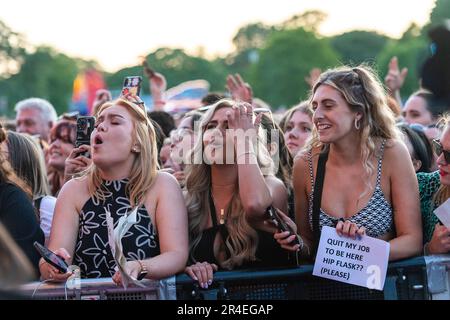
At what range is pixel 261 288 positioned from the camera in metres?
4.54

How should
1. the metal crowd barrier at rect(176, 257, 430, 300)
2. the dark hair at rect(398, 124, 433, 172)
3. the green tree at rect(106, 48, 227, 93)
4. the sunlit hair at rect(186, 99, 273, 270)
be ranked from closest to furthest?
the metal crowd barrier at rect(176, 257, 430, 300), the sunlit hair at rect(186, 99, 273, 270), the dark hair at rect(398, 124, 433, 172), the green tree at rect(106, 48, 227, 93)

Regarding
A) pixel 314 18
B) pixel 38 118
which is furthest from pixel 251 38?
pixel 38 118

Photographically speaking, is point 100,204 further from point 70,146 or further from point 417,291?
point 70,146

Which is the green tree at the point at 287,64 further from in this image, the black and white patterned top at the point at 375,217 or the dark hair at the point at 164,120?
the black and white patterned top at the point at 375,217

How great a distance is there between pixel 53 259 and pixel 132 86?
6.70 feet

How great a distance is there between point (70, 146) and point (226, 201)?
Result: 2559mm

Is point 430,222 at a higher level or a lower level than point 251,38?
lower

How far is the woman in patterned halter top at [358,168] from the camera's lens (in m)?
5.02

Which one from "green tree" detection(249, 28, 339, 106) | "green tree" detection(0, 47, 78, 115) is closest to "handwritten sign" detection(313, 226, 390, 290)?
"green tree" detection(0, 47, 78, 115)

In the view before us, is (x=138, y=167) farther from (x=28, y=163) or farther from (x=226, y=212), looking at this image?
(x=28, y=163)

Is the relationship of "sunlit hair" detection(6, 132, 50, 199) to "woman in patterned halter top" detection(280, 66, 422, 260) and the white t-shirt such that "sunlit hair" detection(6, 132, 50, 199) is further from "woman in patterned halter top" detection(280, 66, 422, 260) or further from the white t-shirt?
"woman in patterned halter top" detection(280, 66, 422, 260)

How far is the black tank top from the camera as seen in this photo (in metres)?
4.91

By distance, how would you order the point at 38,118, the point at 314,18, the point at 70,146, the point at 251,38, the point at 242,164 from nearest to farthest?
1. the point at 242,164
2. the point at 70,146
3. the point at 38,118
4. the point at 314,18
5. the point at 251,38

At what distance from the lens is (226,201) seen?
17.2ft
